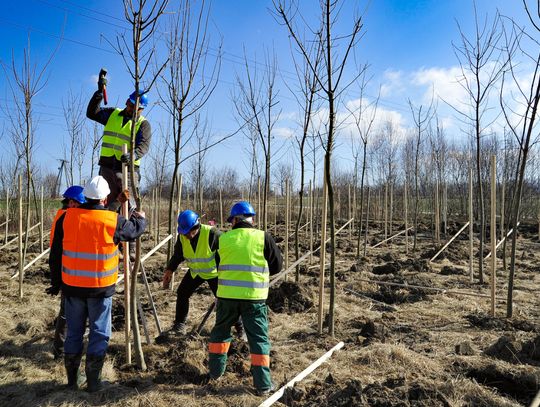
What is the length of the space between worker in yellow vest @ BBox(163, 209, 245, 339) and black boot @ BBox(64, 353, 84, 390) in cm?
124

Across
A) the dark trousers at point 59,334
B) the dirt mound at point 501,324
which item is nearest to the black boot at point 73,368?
the dark trousers at point 59,334

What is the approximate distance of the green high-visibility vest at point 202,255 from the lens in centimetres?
468

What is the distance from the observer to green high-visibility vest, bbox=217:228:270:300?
357 cm

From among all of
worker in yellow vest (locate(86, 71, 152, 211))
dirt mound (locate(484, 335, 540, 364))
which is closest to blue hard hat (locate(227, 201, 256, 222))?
worker in yellow vest (locate(86, 71, 152, 211))

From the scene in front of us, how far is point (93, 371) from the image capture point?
3.38m

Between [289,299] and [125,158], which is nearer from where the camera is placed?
[125,158]

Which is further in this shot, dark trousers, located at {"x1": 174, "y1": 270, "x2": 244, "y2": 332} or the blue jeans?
dark trousers, located at {"x1": 174, "y1": 270, "x2": 244, "y2": 332}

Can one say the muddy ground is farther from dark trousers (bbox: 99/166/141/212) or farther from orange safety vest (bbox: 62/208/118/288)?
dark trousers (bbox: 99/166/141/212)

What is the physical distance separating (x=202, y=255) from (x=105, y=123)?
182 cm

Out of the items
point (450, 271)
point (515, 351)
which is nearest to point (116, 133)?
point (515, 351)

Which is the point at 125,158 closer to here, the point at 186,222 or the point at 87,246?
the point at 87,246

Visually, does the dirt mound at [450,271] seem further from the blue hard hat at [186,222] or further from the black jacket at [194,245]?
the blue hard hat at [186,222]

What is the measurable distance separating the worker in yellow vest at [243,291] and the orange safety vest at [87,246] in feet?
3.14

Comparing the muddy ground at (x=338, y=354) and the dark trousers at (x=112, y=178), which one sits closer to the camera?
the muddy ground at (x=338, y=354)
